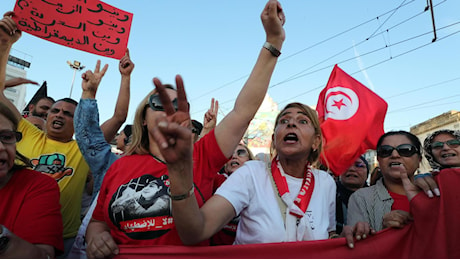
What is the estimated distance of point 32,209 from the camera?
164 cm

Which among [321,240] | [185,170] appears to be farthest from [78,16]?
[321,240]

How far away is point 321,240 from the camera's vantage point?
1.69 metres

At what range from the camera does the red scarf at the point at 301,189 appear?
1735 mm

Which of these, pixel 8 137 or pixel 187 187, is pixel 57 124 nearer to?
pixel 8 137

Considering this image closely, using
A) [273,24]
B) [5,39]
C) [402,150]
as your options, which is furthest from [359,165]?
[5,39]

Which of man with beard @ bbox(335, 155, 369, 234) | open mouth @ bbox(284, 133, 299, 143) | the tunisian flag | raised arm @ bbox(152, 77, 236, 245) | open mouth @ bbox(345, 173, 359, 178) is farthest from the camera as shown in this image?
the tunisian flag

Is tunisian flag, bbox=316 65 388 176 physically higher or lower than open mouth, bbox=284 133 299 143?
higher

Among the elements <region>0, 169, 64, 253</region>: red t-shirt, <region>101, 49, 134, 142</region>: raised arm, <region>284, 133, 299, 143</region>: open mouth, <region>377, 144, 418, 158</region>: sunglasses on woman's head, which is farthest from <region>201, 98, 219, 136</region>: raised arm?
<region>0, 169, 64, 253</region>: red t-shirt

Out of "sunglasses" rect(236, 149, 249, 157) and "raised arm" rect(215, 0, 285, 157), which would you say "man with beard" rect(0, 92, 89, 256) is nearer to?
"raised arm" rect(215, 0, 285, 157)

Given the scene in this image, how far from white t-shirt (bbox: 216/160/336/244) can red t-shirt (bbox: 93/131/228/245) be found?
150mm

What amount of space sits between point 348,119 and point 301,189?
3.21 meters

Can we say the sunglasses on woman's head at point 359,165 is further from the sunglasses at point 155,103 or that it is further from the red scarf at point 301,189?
the sunglasses at point 155,103

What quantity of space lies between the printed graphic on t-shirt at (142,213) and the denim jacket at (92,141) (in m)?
0.87

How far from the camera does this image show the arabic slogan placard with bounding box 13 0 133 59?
300 cm
